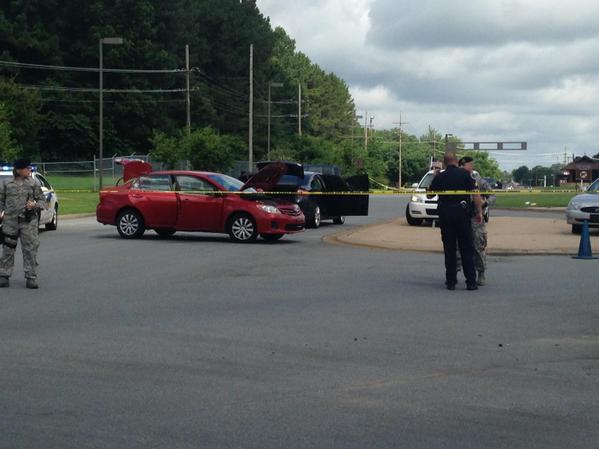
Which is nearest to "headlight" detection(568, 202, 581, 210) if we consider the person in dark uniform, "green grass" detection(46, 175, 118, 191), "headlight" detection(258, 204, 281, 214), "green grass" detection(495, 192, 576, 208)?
"headlight" detection(258, 204, 281, 214)

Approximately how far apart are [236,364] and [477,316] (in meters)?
3.77

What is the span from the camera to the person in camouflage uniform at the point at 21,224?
43.4 ft

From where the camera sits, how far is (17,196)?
525 inches

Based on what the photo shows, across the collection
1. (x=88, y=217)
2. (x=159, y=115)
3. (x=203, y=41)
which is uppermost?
(x=203, y=41)

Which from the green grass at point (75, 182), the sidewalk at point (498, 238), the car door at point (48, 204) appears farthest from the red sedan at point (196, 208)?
the green grass at point (75, 182)

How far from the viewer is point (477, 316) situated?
11.1 metres

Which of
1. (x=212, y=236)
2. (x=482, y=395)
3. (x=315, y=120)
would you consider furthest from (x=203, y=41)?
(x=482, y=395)

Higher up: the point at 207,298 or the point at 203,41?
the point at 203,41

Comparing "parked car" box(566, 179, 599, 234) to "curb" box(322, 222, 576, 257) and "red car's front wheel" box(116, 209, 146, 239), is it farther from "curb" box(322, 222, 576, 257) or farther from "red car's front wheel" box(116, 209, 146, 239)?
"red car's front wheel" box(116, 209, 146, 239)

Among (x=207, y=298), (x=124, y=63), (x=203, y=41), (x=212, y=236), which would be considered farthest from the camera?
(x=203, y=41)

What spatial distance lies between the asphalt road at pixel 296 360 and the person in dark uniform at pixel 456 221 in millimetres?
382

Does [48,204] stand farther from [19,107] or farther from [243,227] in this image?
[19,107]

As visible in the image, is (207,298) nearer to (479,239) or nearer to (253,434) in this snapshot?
(479,239)

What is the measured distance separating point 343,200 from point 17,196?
14899 millimetres
